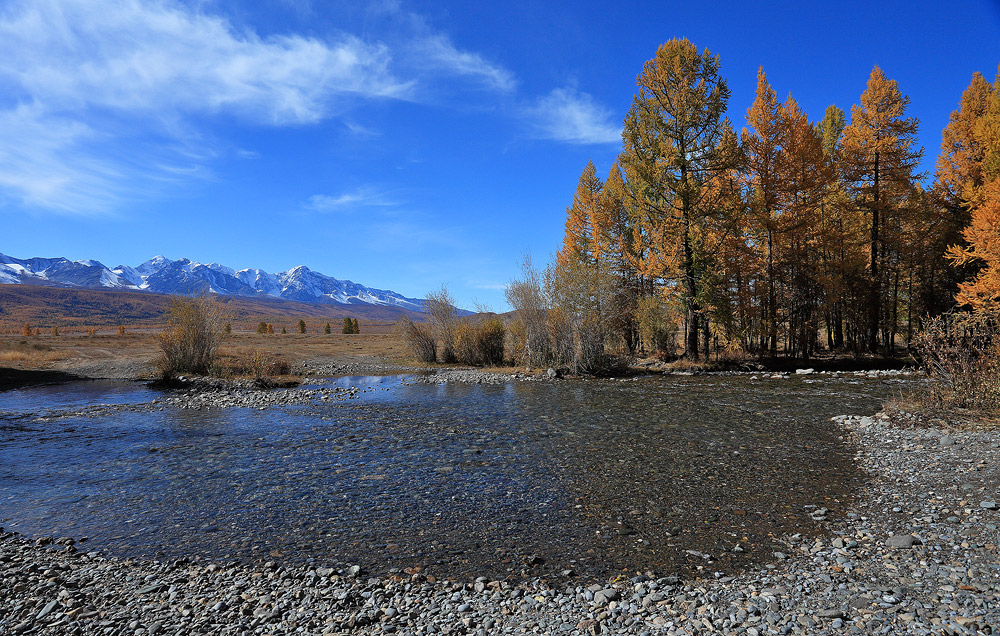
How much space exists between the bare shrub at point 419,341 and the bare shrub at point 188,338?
10.9m

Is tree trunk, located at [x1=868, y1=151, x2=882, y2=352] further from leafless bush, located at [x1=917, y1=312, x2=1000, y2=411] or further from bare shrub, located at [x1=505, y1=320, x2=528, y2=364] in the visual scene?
bare shrub, located at [x1=505, y1=320, x2=528, y2=364]

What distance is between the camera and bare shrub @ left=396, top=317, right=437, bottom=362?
103 feet

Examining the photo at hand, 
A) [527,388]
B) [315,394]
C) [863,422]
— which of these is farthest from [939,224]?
[315,394]

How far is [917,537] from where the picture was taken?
5.34m

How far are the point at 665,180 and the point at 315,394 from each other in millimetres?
18355

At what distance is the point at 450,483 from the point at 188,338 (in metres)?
21.9

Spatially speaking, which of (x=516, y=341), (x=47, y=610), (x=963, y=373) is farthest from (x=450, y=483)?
(x=516, y=341)

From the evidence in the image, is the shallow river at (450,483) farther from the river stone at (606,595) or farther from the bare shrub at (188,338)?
the bare shrub at (188,338)

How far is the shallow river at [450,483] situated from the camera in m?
5.82

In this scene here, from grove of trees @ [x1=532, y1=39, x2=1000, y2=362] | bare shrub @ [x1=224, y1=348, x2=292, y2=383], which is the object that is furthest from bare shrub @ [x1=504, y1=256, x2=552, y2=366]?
bare shrub @ [x1=224, y1=348, x2=292, y2=383]

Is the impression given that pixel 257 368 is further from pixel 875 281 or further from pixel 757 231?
pixel 875 281

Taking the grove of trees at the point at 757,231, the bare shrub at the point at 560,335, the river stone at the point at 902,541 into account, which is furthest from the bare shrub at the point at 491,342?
the river stone at the point at 902,541

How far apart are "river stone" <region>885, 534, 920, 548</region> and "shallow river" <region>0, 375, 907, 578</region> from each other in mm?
899

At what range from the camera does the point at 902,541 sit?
524 centimetres
